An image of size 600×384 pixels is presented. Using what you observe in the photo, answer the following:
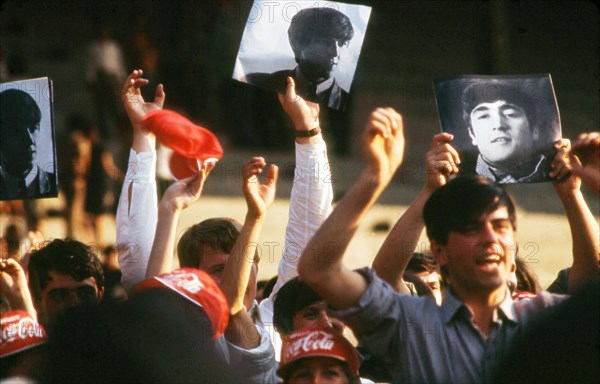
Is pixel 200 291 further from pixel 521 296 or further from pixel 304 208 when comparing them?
pixel 521 296

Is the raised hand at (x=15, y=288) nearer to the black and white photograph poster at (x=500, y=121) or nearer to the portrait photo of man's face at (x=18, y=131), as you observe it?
the portrait photo of man's face at (x=18, y=131)

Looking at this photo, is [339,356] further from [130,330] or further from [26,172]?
[26,172]

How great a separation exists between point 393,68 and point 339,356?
8.53 m

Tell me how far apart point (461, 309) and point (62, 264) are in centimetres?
163

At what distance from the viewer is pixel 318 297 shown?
401 cm

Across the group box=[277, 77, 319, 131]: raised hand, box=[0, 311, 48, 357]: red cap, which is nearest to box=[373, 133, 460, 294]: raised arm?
box=[277, 77, 319, 131]: raised hand

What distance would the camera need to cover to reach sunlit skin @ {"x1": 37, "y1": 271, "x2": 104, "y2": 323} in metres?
4.30

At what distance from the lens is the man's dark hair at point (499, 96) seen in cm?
424

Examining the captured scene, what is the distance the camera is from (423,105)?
1184 centimetres

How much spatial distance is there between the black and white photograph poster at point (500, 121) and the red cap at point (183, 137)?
827 millimetres

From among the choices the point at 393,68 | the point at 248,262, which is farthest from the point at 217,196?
the point at 248,262

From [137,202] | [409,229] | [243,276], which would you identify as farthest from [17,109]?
[409,229]

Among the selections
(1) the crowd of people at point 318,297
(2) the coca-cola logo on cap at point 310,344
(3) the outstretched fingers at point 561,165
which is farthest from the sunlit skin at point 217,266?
(3) the outstretched fingers at point 561,165

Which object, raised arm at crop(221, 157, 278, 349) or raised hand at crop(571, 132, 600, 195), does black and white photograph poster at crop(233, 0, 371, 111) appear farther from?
raised hand at crop(571, 132, 600, 195)
